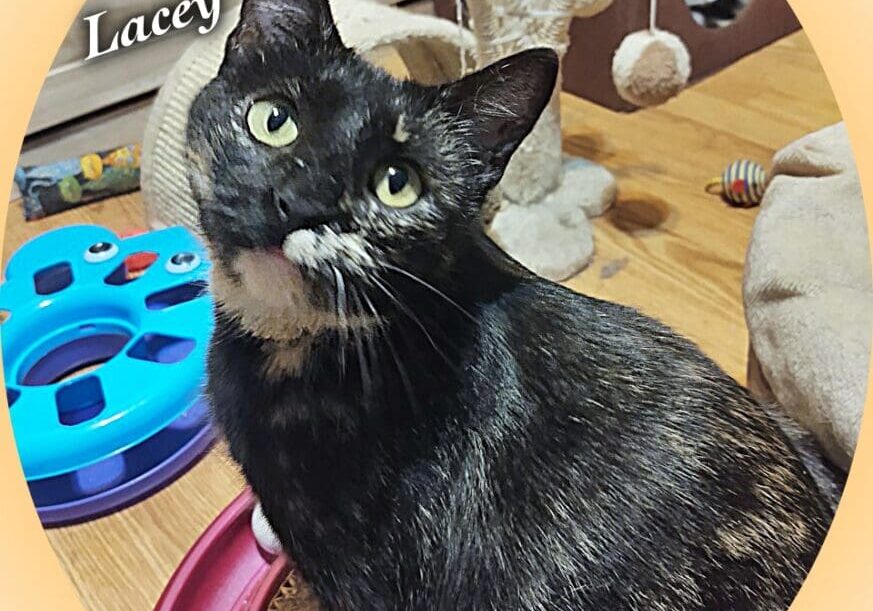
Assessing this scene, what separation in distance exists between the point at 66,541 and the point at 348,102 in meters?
0.42

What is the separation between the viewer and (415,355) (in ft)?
1.40

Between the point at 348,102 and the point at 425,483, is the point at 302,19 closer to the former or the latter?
the point at 348,102

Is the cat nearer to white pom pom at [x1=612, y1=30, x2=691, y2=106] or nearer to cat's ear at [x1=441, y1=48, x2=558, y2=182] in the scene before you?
cat's ear at [x1=441, y1=48, x2=558, y2=182]

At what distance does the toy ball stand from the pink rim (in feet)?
1.25

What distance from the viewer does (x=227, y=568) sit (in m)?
0.61

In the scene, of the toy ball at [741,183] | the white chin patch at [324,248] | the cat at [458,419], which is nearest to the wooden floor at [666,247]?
the toy ball at [741,183]

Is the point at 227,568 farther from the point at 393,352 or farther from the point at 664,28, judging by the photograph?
the point at 664,28

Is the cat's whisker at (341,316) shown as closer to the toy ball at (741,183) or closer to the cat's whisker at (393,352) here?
the cat's whisker at (393,352)

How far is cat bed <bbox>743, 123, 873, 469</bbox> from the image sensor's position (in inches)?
21.8

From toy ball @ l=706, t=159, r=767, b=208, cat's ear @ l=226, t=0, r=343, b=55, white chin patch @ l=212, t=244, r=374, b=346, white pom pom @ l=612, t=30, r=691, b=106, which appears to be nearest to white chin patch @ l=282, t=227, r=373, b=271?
white chin patch @ l=212, t=244, r=374, b=346

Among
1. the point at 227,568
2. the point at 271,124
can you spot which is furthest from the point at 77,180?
the point at 271,124

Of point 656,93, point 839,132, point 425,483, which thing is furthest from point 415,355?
point 839,132

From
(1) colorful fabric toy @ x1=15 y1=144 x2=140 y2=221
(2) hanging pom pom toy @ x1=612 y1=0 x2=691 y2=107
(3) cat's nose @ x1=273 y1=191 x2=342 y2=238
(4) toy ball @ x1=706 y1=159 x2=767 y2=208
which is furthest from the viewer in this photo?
(1) colorful fabric toy @ x1=15 y1=144 x2=140 y2=221

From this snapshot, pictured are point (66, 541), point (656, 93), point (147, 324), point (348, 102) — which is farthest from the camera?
point (147, 324)
